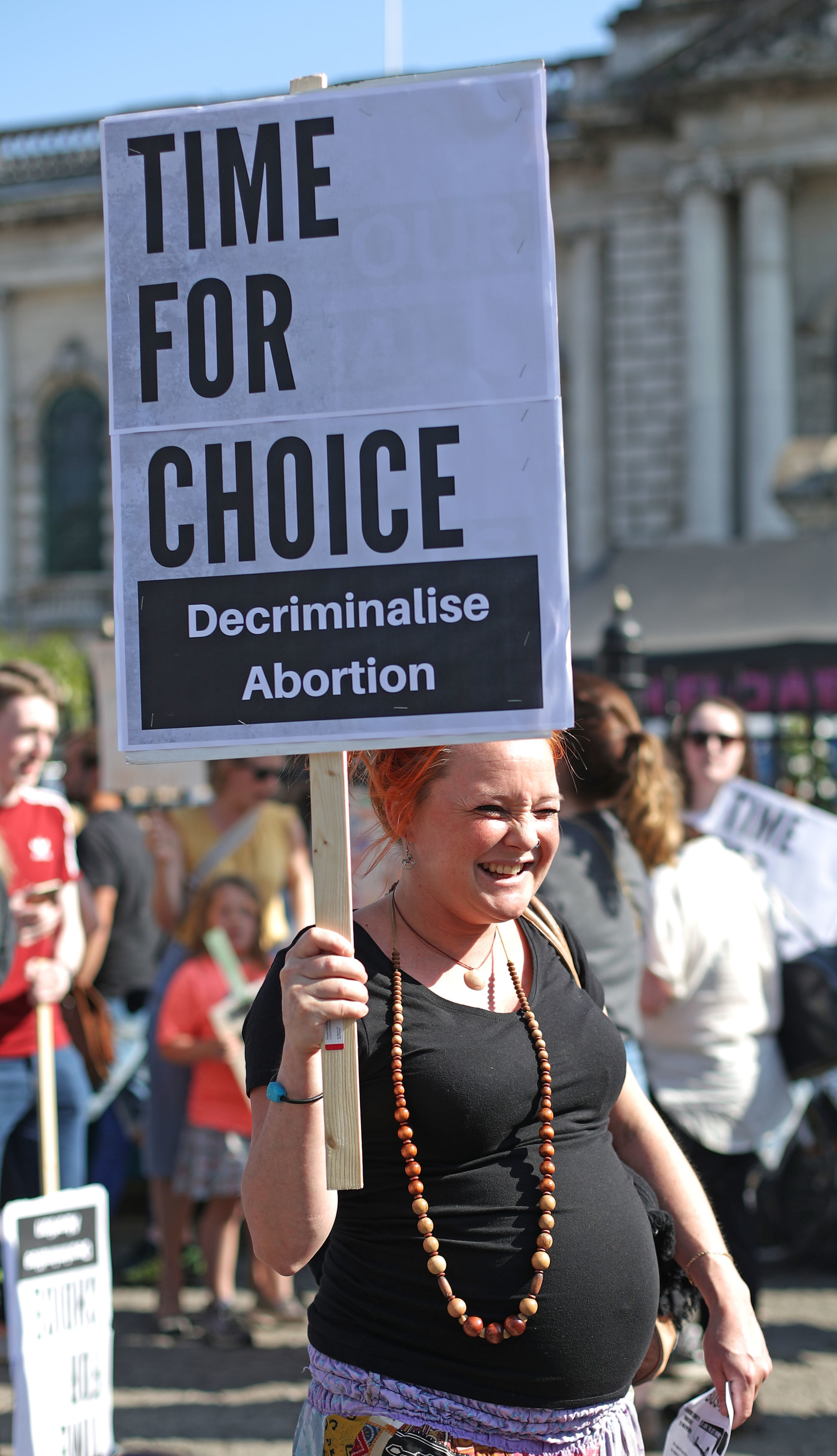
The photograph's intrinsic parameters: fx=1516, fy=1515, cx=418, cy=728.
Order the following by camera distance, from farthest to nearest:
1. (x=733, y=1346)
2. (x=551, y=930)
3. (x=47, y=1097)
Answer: (x=47, y=1097)
(x=551, y=930)
(x=733, y=1346)

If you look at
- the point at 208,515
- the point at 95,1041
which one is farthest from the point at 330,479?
the point at 95,1041

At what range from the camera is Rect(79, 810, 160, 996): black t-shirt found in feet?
19.8

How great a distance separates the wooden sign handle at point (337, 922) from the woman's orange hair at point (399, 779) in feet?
0.23

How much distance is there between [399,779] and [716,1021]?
97.8 inches

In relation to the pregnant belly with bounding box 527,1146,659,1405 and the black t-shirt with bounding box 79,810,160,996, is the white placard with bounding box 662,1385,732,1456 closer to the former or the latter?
the pregnant belly with bounding box 527,1146,659,1405

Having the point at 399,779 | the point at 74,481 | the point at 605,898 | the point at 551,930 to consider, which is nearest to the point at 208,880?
the point at 605,898

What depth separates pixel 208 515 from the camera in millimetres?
1993

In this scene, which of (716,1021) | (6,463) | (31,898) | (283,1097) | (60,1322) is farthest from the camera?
(6,463)

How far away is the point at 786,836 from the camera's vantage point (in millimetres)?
5215

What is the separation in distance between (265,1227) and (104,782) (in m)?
4.75

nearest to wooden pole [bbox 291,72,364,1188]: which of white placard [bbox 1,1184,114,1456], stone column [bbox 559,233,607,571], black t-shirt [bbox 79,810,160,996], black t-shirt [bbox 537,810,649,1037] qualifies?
black t-shirt [bbox 537,810,649,1037]

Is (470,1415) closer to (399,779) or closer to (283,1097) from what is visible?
(283,1097)

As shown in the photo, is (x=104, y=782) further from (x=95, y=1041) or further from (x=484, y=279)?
(x=484, y=279)

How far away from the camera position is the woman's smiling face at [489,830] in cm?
197
